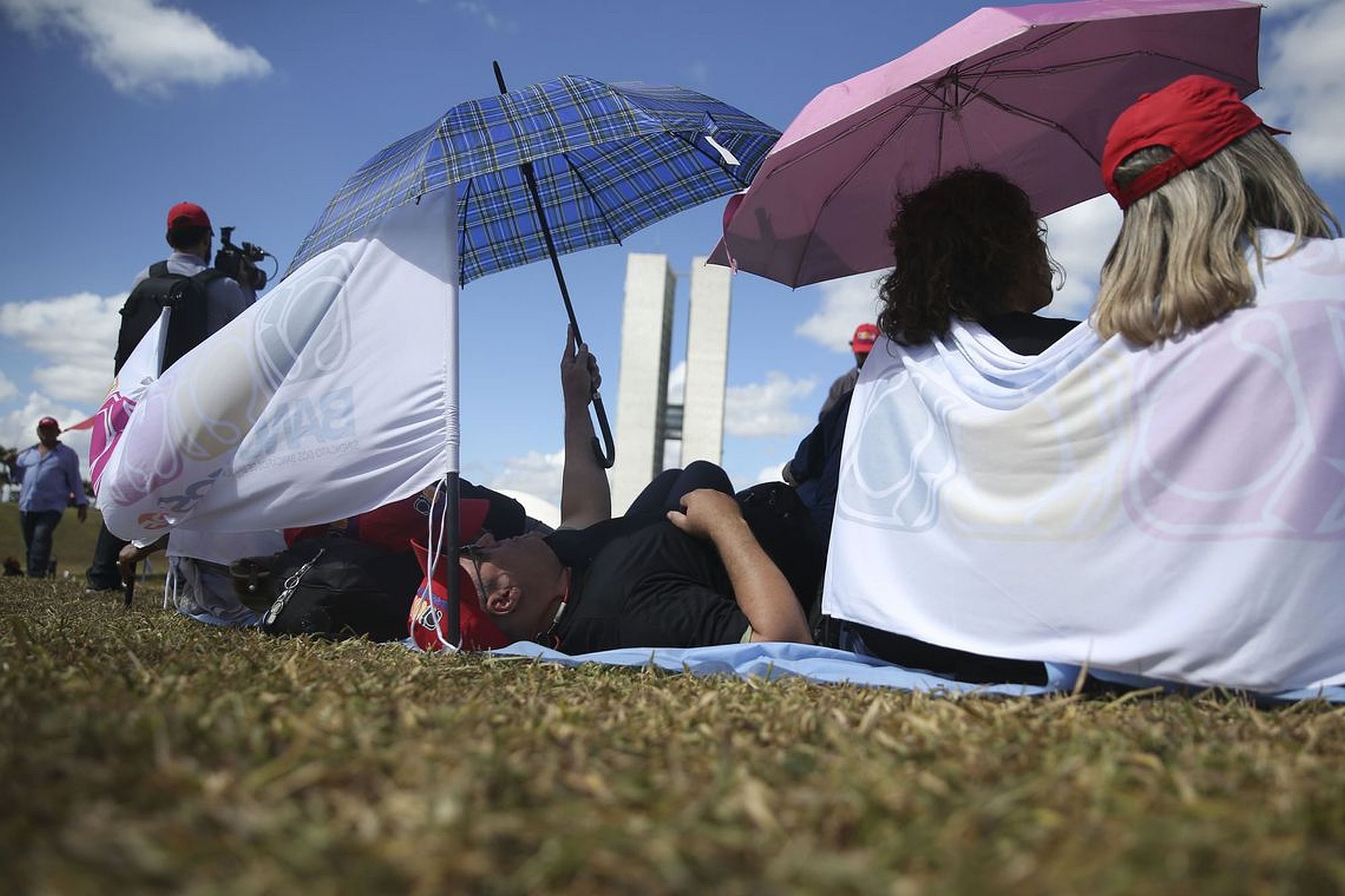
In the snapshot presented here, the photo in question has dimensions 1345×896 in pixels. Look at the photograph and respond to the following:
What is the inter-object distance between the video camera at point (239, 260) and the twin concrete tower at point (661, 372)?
1606cm

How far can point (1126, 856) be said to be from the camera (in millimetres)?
922

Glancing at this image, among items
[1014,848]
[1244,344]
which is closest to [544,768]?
[1014,848]

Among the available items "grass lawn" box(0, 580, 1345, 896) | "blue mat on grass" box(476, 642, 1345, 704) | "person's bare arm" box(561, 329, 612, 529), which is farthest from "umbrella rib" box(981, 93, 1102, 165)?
"grass lawn" box(0, 580, 1345, 896)

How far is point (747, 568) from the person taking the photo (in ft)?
9.73

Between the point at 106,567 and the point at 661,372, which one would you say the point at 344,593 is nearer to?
the point at 106,567

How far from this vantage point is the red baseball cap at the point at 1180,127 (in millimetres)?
2342

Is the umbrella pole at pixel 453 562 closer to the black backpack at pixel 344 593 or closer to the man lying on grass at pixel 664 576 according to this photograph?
the man lying on grass at pixel 664 576

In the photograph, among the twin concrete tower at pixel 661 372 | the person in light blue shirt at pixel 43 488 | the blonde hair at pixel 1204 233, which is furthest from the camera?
the twin concrete tower at pixel 661 372

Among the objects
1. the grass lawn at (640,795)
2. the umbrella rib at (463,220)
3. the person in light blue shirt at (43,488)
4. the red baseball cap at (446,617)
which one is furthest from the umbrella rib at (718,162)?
the person in light blue shirt at (43,488)

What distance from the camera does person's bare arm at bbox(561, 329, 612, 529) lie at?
4.19m

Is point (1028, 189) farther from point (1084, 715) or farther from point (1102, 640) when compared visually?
point (1084, 715)

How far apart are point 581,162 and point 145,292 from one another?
2824 mm

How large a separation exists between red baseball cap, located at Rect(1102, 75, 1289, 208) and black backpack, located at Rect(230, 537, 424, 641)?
280cm

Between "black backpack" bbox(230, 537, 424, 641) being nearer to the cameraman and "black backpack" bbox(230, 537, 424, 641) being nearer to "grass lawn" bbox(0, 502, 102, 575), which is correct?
the cameraman
